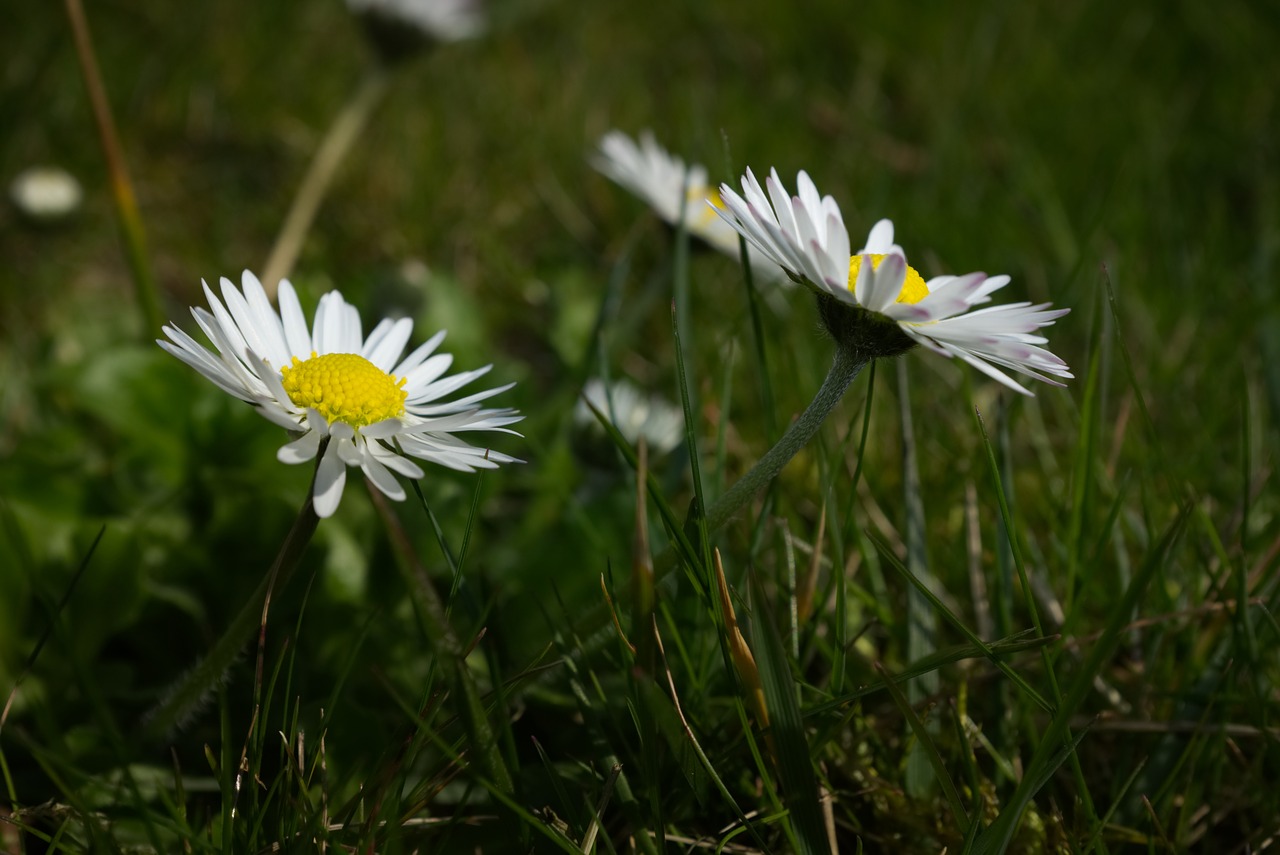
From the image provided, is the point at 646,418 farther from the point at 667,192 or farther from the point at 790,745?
the point at 790,745

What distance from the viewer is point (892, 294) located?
1.10m

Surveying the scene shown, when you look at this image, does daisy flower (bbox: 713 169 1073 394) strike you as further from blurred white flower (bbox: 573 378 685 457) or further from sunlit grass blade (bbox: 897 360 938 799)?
blurred white flower (bbox: 573 378 685 457)

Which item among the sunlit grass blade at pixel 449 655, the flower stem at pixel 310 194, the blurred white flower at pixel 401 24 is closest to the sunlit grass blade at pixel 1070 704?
the sunlit grass blade at pixel 449 655

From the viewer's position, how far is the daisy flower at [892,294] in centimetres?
109

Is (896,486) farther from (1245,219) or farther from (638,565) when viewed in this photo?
(1245,219)

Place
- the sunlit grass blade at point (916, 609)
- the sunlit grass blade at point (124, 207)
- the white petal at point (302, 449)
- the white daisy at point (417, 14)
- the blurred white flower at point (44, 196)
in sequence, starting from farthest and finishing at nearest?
the white daisy at point (417, 14), the blurred white flower at point (44, 196), the sunlit grass blade at point (124, 207), the sunlit grass blade at point (916, 609), the white petal at point (302, 449)

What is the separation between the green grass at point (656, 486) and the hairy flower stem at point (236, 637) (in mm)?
50

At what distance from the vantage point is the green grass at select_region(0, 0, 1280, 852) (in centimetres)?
124

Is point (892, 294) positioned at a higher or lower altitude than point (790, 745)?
higher

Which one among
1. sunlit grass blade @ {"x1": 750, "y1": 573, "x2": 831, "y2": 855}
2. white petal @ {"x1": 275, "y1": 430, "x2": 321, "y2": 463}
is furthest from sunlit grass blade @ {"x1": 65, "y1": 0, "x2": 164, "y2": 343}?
sunlit grass blade @ {"x1": 750, "y1": 573, "x2": 831, "y2": 855}

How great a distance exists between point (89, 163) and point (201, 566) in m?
1.77

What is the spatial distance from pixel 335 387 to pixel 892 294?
62 cm

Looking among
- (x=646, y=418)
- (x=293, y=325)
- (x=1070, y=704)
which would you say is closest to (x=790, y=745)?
(x=1070, y=704)

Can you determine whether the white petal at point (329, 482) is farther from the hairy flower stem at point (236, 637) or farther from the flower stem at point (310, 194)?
the flower stem at point (310, 194)
